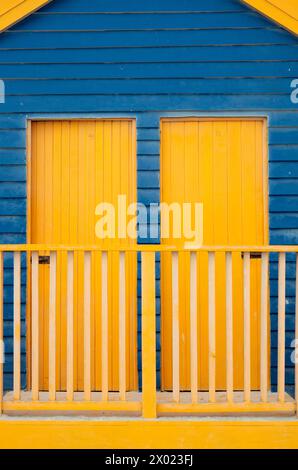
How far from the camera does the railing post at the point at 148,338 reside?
4.41m

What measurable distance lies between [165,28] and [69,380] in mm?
3056

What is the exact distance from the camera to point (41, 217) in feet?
18.9

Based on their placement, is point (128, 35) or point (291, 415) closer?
point (291, 415)

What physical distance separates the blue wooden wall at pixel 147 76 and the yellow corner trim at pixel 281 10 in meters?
0.09

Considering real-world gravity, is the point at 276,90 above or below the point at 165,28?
below

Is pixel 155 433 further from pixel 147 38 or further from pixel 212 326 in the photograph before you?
pixel 147 38

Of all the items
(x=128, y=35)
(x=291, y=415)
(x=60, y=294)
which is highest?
(x=128, y=35)

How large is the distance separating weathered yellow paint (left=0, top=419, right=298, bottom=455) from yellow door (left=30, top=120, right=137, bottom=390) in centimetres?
131

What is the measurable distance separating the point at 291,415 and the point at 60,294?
222 centimetres

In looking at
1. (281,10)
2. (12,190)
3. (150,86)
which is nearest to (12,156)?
(12,190)

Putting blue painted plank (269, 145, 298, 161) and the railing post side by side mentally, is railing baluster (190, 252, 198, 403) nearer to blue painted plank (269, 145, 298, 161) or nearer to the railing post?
the railing post

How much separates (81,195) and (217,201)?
1.16 m
